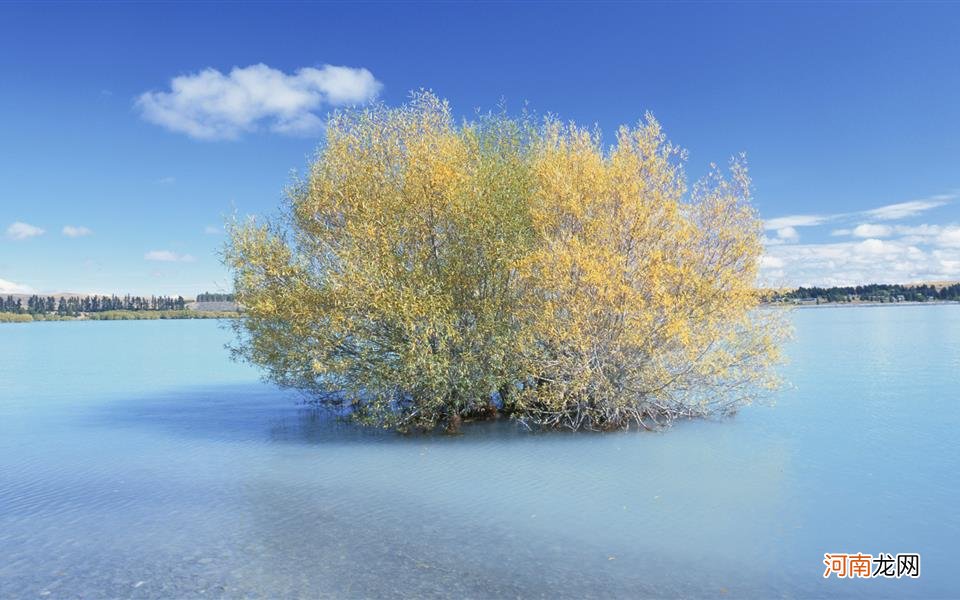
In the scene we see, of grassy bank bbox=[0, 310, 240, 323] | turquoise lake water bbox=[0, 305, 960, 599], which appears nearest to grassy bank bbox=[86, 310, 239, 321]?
grassy bank bbox=[0, 310, 240, 323]

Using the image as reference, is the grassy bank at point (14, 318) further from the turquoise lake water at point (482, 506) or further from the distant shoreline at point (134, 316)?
the turquoise lake water at point (482, 506)

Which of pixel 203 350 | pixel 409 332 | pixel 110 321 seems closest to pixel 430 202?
pixel 409 332

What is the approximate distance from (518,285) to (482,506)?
7.85m

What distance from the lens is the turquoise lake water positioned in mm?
9617

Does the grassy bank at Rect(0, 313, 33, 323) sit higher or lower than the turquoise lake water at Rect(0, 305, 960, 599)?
higher

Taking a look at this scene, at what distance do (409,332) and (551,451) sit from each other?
5150 mm

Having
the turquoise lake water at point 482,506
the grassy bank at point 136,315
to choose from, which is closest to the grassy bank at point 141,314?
the grassy bank at point 136,315

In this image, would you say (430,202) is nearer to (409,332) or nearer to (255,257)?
(409,332)

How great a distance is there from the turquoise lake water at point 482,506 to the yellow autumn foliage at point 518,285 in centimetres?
161

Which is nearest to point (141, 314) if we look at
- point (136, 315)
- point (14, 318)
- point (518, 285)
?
point (136, 315)

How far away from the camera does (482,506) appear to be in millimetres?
13086

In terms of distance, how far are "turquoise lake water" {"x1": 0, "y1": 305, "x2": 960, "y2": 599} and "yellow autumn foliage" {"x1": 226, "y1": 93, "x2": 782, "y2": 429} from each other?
1.61 meters

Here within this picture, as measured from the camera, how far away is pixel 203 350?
203ft

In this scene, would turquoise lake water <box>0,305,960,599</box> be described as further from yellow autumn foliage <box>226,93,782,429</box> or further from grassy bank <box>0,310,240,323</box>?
grassy bank <box>0,310,240,323</box>
